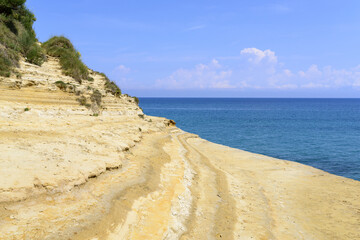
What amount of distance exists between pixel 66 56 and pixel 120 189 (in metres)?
17.1

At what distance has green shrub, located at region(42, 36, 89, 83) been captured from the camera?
69.4 feet

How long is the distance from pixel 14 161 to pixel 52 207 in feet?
7.51

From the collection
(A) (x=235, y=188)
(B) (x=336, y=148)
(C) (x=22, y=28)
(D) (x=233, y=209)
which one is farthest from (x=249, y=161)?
(C) (x=22, y=28)

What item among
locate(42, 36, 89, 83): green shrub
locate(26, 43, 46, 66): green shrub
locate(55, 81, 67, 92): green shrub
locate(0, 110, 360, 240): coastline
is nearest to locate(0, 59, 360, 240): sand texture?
locate(0, 110, 360, 240): coastline

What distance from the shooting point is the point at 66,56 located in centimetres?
2247

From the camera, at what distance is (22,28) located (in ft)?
67.6

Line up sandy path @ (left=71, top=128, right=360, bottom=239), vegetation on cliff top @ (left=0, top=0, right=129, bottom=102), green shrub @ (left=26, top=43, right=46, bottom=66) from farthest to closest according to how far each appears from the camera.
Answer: green shrub @ (left=26, top=43, right=46, bottom=66)
vegetation on cliff top @ (left=0, top=0, right=129, bottom=102)
sandy path @ (left=71, top=128, right=360, bottom=239)

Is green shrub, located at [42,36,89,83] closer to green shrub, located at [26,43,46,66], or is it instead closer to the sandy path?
green shrub, located at [26,43,46,66]

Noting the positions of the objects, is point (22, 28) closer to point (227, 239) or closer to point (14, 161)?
point (14, 161)

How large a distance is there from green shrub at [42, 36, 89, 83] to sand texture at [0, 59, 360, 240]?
2139 mm

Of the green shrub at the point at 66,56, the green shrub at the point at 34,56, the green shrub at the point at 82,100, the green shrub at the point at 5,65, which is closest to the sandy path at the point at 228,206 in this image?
the green shrub at the point at 82,100

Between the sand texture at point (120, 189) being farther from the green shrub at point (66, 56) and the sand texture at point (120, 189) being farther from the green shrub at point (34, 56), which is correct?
the green shrub at point (66, 56)

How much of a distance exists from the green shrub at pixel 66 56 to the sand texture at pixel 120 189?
214cm

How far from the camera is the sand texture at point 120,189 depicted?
7.20 m
